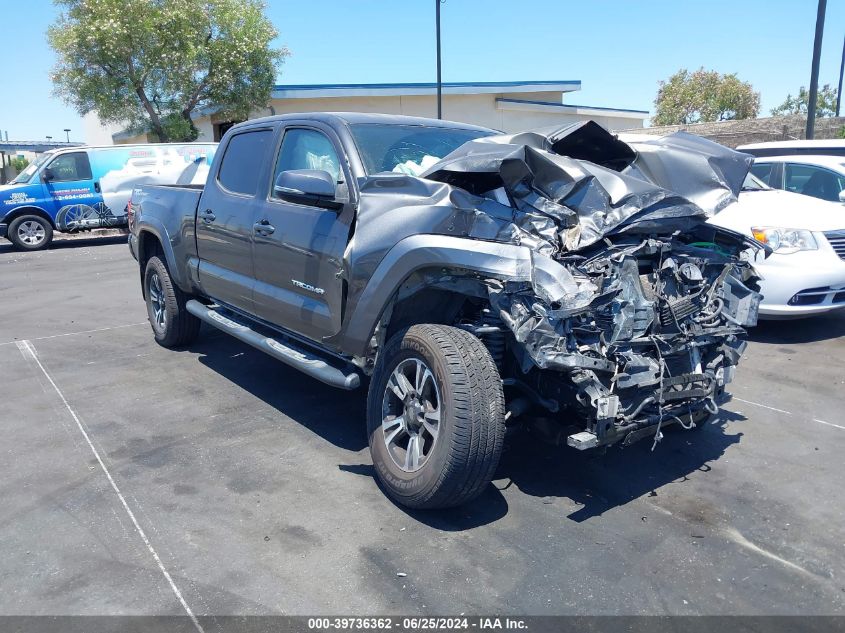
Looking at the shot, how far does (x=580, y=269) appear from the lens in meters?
3.25

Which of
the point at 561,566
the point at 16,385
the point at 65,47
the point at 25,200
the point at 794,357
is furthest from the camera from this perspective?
the point at 65,47

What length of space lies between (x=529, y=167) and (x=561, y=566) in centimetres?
Result: 195

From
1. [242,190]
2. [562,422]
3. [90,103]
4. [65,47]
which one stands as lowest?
[562,422]

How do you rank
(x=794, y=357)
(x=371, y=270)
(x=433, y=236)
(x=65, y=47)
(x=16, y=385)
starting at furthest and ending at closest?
(x=65, y=47) → (x=794, y=357) → (x=16, y=385) → (x=371, y=270) → (x=433, y=236)

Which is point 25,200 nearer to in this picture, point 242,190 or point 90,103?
point 90,103

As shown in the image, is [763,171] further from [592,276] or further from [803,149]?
[592,276]

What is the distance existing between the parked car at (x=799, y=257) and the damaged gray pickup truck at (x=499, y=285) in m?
2.69

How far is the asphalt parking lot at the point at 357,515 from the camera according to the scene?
2.93 m

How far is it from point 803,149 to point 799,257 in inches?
144

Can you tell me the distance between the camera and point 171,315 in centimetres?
635

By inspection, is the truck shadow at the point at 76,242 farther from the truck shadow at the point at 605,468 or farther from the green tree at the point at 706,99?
Result: the green tree at the point at 706,99

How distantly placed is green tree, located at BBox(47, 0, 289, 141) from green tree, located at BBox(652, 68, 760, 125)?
35.0 metres

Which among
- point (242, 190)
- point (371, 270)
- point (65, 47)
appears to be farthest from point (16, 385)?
point (65, 47)

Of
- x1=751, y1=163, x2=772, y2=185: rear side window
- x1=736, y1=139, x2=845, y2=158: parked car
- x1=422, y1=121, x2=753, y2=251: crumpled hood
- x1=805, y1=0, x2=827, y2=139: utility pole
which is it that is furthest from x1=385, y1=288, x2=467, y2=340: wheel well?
x1=805, y1=0, x2=827, y2=139: utility pole
